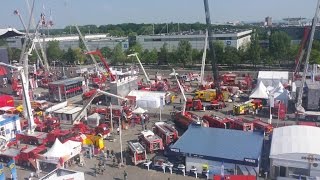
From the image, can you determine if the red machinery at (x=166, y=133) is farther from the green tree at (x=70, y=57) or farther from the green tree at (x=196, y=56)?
the green tree at (x=70, y=57)

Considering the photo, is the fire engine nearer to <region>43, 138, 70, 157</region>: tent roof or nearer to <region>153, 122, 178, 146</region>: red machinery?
<region>153, 122, 178, 146</region>: red machinery

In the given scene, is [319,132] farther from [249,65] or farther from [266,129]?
[249,65]

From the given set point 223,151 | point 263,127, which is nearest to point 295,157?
point 223,151

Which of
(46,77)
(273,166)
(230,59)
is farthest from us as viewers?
(230,59)

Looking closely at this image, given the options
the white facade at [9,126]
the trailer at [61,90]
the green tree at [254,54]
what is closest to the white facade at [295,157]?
the white facade at [9,126]

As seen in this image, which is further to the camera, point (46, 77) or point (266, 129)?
point (46, 77)

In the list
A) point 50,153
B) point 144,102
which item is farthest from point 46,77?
point 50,153

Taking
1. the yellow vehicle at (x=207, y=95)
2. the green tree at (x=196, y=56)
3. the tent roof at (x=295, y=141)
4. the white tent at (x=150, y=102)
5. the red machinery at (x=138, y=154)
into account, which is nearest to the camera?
the tent roof at (x=295, y=141)

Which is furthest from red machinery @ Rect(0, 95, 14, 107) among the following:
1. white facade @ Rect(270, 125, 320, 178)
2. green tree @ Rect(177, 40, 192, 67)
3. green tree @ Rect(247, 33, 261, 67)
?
green tree @ Rect(247, 33, 261, 67)
